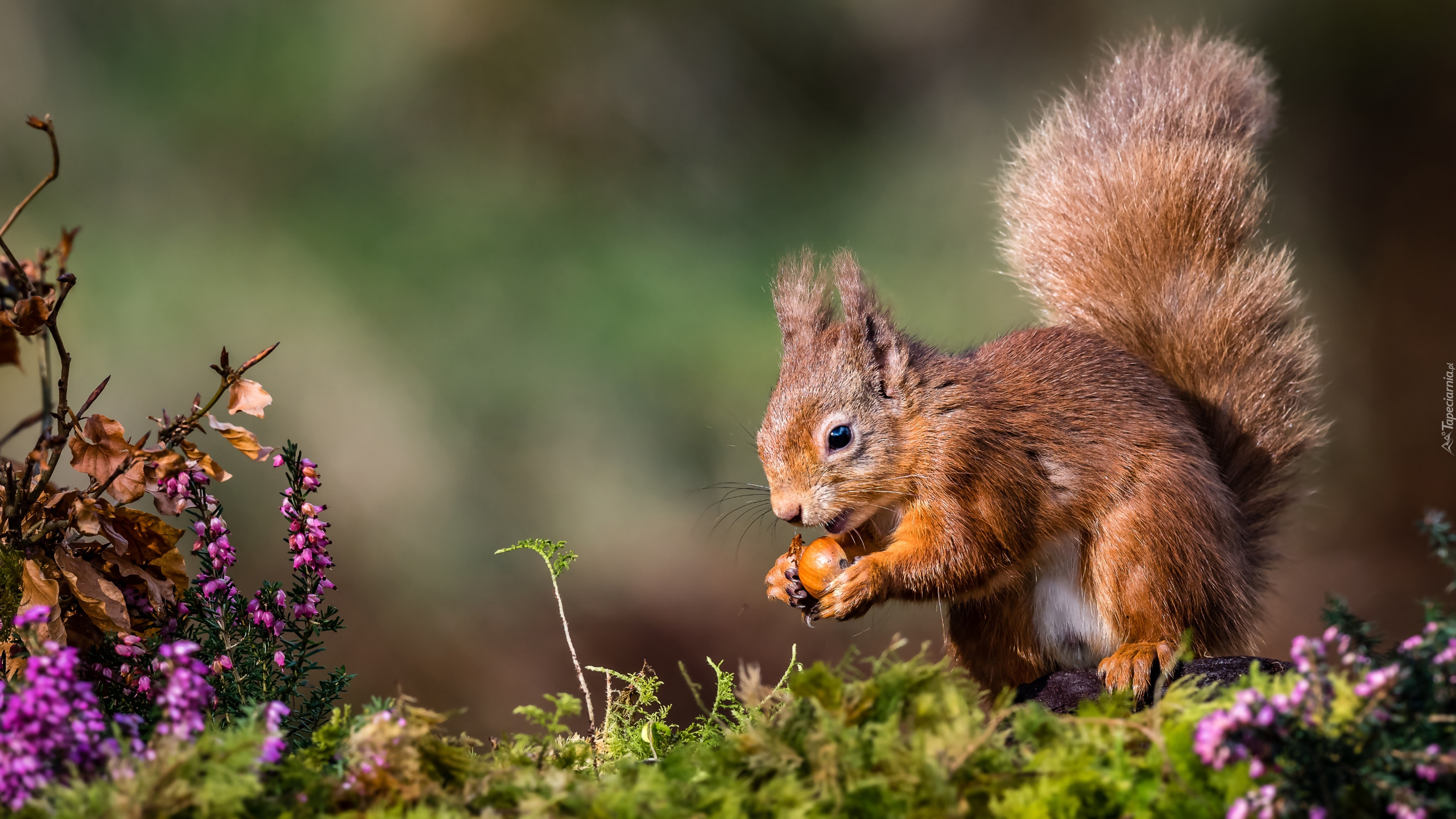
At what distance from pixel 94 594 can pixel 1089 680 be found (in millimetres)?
960

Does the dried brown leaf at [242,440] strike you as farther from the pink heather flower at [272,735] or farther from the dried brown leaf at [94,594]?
the pink heather flower at [272,735]

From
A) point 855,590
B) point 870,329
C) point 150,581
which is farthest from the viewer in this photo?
point 870,329

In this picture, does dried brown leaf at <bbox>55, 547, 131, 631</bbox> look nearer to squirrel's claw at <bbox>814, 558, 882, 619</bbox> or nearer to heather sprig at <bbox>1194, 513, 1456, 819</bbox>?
squirrel's claw at <bbox>814, 558, 882, 619</bbox>

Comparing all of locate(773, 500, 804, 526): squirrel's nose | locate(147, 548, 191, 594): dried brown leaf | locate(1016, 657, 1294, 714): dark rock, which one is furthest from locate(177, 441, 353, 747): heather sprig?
locate(1016, 657, 1294, 714): dark rock

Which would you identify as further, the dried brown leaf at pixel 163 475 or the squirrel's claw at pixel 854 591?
Result: the squirrel's claw at pixel 854 591

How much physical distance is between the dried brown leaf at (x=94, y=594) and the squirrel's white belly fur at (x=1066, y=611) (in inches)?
37.0

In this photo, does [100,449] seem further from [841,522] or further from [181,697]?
[841,522]

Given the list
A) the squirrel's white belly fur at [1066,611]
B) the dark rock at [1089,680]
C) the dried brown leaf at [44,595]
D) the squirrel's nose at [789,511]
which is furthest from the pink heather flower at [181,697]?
the squirrel's white belly fur at [1066,611]

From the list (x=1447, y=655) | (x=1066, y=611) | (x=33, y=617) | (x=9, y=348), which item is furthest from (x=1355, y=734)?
(x=9, y=348)

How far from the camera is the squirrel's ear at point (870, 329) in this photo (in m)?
1.23

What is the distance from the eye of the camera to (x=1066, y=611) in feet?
3.92

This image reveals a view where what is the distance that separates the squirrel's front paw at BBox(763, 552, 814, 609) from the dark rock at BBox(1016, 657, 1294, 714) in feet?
0.83

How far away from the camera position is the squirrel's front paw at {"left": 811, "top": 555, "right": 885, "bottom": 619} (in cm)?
114

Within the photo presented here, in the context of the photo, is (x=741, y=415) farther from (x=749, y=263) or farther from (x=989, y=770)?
(x=989, y=770)
